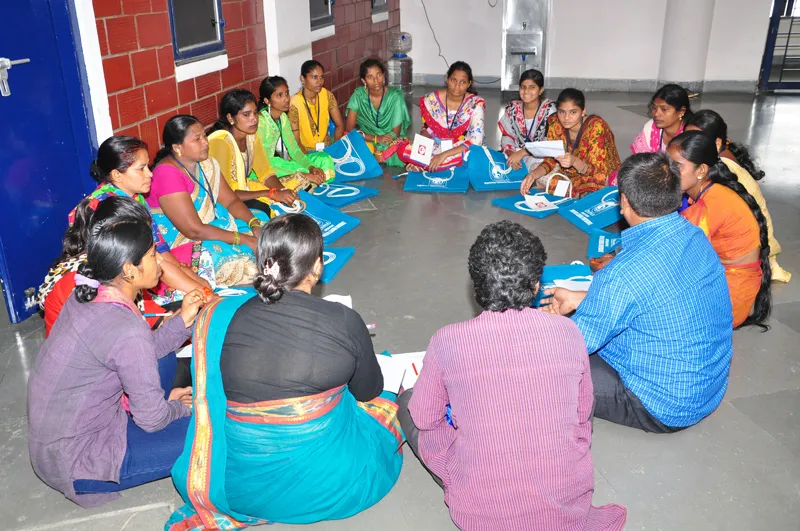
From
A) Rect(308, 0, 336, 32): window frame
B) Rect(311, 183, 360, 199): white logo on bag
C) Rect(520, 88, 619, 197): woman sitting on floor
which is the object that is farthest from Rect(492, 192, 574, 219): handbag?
Rect(308, 0, 336, 32): window frame

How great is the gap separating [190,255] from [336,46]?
4010 mm

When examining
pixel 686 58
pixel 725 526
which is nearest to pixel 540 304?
pixel 725 526

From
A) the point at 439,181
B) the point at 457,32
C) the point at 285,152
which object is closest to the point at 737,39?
the point at 457,32

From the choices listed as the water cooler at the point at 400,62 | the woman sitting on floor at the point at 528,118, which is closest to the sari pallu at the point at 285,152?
the woman sitting on floor at the point at 528,118

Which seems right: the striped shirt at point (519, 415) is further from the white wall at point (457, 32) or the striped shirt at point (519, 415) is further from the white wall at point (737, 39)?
the white wall at point (737, 39)

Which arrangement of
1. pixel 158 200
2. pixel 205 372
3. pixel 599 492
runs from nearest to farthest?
pixel 205 372 → pixel 599 492 → pixel 158 200

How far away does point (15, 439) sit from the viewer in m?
2.67

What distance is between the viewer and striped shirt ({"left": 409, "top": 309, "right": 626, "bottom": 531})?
1762 millimetres

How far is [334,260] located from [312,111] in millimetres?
2194

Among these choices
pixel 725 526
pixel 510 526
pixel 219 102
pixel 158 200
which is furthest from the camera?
pixel 219 102

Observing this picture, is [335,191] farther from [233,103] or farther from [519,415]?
[519,415]

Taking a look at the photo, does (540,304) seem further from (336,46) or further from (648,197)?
(336,46)

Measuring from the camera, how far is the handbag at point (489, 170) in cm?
554

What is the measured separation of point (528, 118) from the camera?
18.3 feet
